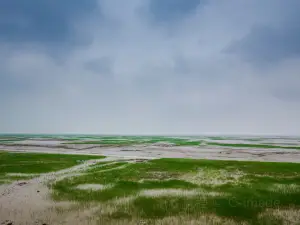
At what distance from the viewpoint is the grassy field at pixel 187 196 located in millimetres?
11547

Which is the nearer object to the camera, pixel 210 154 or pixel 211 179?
pixel 211 179

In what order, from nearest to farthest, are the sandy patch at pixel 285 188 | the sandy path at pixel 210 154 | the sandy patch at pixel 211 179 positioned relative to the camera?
the sandy patch at pixel 285 188 < the sandy patch at pixel 211 179 < the sandy path at pixel 210 154

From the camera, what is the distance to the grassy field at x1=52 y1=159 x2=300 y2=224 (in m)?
11.5

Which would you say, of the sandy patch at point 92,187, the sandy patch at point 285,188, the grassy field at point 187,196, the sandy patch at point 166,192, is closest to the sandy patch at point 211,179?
the grassy field at point 187,196

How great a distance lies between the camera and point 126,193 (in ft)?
52.3

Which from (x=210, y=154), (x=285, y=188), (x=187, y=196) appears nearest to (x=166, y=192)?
(x=187, y=196)

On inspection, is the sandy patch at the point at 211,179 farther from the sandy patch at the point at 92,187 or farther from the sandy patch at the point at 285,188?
the sandy patch at the point at 92,187

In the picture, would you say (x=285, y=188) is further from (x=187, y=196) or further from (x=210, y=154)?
(x=210, y=154)

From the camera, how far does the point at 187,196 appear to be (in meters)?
15.2

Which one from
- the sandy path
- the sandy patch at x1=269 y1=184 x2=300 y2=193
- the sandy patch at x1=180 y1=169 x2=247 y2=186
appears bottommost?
the sandy path

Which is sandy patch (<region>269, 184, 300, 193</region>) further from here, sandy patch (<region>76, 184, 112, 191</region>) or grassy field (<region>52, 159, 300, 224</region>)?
sandy patch (<region>76, 184, 112, 191</region>)

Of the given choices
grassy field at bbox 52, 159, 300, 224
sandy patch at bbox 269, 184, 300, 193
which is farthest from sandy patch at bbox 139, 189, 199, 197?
sandy patch at bbox 269, 184, 300, 193

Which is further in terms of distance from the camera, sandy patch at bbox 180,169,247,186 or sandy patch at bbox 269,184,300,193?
sandy patch at bbox 180,169,247,186

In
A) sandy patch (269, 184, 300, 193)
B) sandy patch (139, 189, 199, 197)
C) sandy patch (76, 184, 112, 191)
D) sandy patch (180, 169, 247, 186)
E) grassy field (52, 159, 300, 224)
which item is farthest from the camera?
sandy patch (180, 169, 247, 186)
